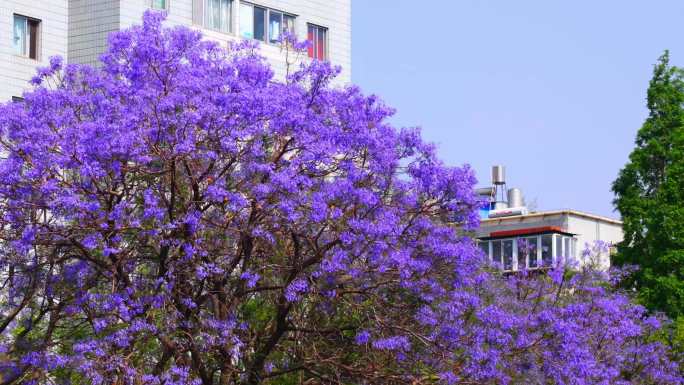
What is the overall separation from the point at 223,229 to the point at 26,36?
17.6 m

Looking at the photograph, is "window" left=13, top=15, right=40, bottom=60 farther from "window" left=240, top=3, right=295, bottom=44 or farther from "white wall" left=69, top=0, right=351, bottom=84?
"window" left=240, top=3, right=295, bottom=44

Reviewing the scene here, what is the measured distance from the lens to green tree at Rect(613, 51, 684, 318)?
39656 mm

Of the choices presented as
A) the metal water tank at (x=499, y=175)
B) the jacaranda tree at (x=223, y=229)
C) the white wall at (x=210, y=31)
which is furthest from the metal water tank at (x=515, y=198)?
the jacaranda tree at (x=223, y=229)

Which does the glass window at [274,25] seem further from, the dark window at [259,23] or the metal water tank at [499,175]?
the metal water tank at [499,175]

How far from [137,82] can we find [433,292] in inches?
214

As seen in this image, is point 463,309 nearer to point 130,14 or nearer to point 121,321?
point 121,321

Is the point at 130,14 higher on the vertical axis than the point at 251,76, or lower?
higher

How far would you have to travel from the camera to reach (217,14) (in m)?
40.9

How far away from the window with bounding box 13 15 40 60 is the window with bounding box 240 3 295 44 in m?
5.94

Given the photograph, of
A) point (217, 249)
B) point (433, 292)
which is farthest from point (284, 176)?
point (433, 292)

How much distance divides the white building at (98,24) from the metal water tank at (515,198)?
34.8 metres

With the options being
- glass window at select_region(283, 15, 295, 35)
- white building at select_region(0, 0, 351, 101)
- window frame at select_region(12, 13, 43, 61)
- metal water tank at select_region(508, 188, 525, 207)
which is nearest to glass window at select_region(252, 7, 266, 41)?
white building at select_region(0, 0, 351, 101)

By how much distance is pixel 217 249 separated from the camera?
2228cm

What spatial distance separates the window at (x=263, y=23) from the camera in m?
41.5
